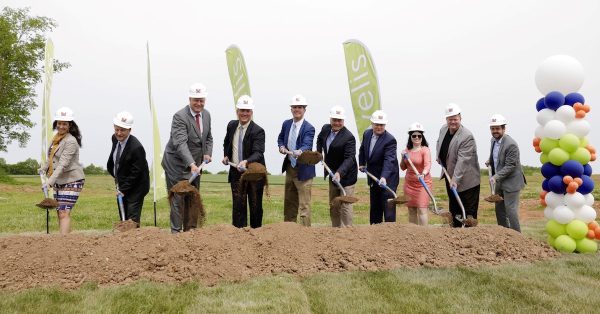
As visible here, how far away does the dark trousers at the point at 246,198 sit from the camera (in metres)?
6.27

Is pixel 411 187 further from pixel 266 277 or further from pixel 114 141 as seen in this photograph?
pixel 114 141

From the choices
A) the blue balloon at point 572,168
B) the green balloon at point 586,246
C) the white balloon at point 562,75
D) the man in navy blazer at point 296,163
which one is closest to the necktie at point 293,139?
the man in navy blazer at point 296,163

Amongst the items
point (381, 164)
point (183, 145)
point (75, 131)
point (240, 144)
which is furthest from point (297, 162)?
point (75, 131)

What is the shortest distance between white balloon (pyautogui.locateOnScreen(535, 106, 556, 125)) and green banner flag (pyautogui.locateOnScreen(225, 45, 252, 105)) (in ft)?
15.5

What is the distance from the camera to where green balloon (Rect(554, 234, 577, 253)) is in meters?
6.08

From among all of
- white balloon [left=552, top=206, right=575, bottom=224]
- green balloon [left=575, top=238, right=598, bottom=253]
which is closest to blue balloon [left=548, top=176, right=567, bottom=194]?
white balloon [left=552, top=206, right=575, bottom=224]

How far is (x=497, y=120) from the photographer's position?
6715 mm

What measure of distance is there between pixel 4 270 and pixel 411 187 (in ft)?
16.3

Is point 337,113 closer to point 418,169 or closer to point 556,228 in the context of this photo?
point 418,169

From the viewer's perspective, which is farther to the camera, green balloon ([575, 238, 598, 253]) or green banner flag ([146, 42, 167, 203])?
green banner flag ([146, 42, 167, 203])

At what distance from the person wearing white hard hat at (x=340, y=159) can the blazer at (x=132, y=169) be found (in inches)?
97.2

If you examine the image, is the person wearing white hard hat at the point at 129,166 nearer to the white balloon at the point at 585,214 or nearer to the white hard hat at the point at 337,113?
the white hard hat at the point at 337,113

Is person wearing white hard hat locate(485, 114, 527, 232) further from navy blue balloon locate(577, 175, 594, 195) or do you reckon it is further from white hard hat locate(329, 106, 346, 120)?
white hard hat locate(329, 106, 346, 120)

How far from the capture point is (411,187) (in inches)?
270
